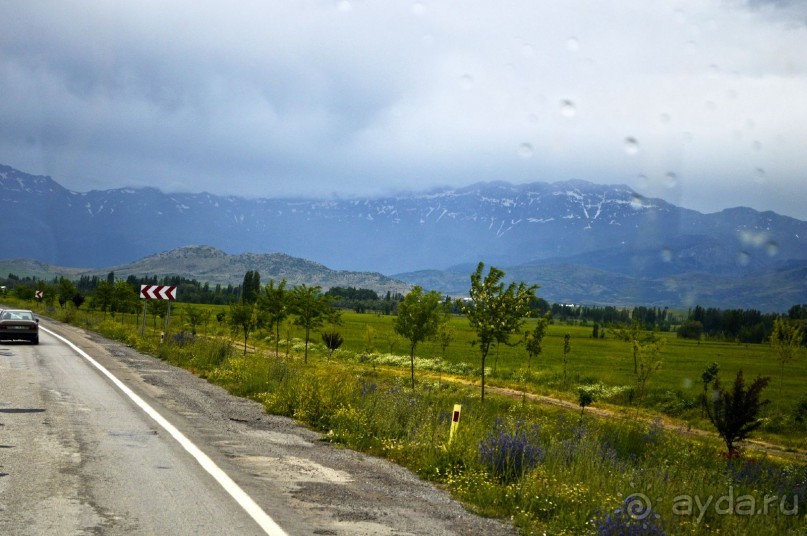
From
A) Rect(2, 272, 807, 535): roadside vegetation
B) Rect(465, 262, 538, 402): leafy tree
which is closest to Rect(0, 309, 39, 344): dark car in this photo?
Rect(2, 272, 807, 535): roadside vegetation

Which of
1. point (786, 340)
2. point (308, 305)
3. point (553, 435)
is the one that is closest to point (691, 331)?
point (786, 340)

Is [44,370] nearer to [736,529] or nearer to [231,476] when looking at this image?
[231,476]

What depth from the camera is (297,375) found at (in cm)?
1698

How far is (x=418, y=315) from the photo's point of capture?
3797 cm

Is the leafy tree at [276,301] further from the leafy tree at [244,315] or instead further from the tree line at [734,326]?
the tree line at [734,326]

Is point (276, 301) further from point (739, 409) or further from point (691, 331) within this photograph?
point (691, 331)

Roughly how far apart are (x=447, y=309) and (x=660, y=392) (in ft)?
41.8

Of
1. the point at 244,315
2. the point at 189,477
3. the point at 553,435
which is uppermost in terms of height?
the point at 244,315

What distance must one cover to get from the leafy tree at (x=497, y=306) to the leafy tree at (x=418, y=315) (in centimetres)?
1004

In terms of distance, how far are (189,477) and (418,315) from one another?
30.2 meters

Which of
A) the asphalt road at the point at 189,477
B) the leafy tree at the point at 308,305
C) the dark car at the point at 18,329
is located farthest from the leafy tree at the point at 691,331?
the asphalt road at the point at 189,477

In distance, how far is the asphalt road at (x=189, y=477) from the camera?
632 centimetres

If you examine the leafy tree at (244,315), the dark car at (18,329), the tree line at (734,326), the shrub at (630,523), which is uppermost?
the tree line at (734,326)

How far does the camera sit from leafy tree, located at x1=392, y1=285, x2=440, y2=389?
38.1 meters
